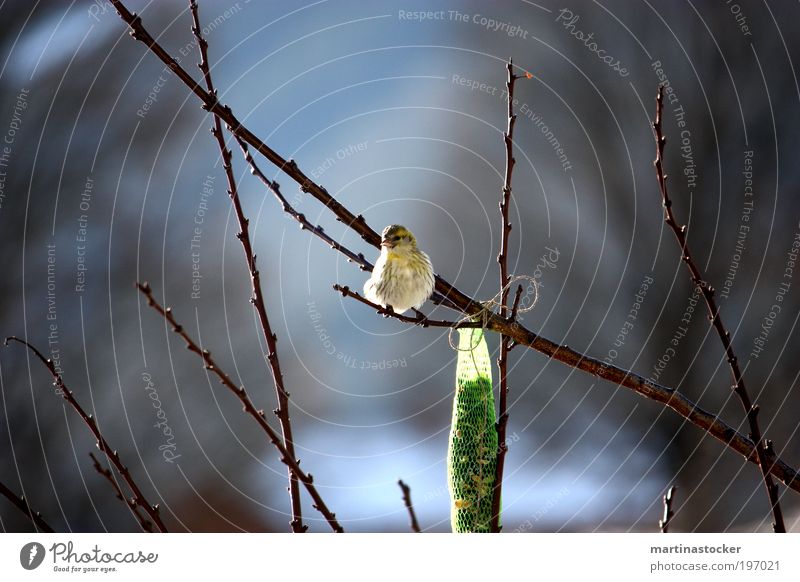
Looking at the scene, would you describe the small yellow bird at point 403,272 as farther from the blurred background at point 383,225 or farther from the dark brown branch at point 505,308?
the blurred background at point 383,225

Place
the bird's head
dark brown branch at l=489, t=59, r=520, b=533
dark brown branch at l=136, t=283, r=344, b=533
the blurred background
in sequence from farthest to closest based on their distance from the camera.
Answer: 1. the blurred background
2. the bird's head
3. dark brown branch at l=489, t=59, r=520, b=533
4. dark brown branch at l=136, t=283, r=344, b=533

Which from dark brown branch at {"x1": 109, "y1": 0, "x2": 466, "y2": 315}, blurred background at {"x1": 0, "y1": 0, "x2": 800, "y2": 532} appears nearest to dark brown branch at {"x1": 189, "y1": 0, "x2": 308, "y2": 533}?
dark brown branch at {"x1": 109, "y1": 0, "x2": 466, "y2": 315}

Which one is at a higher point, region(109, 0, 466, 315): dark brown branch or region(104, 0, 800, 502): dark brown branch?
region(109, 0, 466, 315): dark brown branch

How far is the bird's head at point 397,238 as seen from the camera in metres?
0.74

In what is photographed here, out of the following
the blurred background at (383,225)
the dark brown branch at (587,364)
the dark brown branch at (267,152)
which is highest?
the blurred background at (383,225)

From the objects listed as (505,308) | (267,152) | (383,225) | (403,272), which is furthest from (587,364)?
(383,225)

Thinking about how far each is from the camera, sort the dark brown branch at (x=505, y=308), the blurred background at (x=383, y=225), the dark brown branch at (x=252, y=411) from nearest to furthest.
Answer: the dark brown branch at (x=252, y=411) < the dark brown branch at (x=505, y=308) < the blurred background at (x=383, y=225)

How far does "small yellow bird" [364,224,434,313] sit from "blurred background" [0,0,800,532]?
0.46 meters

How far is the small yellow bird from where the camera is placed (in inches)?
29.4

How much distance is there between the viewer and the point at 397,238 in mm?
751

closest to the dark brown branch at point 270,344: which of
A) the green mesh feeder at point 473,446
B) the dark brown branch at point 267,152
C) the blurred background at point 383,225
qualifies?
the dark brown branch at point 267,152

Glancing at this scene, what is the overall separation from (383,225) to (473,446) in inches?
27.0

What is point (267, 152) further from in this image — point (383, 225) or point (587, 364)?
point (383, 225)

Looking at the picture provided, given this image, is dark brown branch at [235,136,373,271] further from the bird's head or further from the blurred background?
the blurred background
